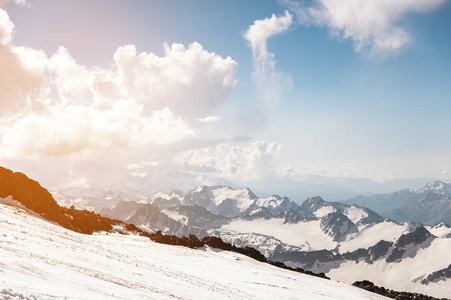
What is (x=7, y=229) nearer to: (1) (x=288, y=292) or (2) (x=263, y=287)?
(2) (x=263, y=287)

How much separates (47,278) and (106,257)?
45.5 ft

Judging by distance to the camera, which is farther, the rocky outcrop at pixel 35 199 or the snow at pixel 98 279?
the rocky outcrop at pixel 35 199

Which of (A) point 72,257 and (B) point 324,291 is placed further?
(B) point 324,291

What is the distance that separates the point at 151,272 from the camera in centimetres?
2677

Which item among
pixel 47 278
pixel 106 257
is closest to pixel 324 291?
pixel 106 257

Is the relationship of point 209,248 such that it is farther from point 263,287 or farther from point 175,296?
point 175,296

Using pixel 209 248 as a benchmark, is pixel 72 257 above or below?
above

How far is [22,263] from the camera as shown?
1552cm

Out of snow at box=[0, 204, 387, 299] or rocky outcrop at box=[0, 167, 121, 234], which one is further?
rocky outcrop at box=[0, 167, 121, 234]

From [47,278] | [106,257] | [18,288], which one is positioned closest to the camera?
[18,288]

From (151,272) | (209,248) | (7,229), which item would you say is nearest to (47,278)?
(151,272)

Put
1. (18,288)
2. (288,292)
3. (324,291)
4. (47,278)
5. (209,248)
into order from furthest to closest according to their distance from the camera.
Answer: (209,248)
(324,291)
(288,292)
(47,278)
(18,288)

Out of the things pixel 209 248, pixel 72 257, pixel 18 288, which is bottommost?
pixel 209 248

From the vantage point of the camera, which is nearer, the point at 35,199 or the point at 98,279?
the point at 98,279
